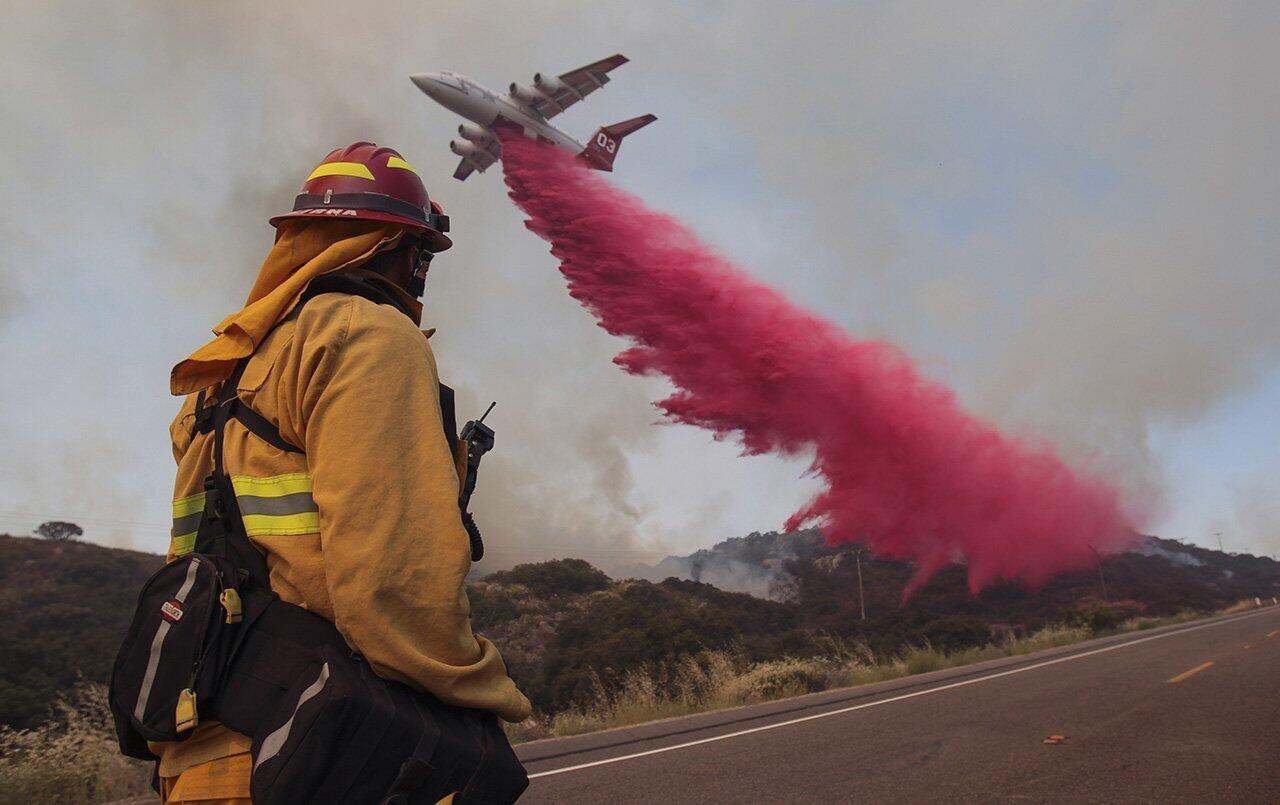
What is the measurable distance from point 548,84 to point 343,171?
2634 centimetres

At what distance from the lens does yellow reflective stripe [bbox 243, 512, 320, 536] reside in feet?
4.83

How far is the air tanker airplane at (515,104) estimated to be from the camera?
2492cm

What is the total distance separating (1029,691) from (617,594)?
27984 mm

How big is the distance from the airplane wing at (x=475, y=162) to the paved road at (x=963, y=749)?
23.4 m

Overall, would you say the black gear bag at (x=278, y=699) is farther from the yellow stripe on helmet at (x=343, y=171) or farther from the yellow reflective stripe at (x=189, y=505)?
the yellow stripe on helmet at (x=343, y=171)

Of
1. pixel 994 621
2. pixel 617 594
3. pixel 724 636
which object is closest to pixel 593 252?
pixel 724 636

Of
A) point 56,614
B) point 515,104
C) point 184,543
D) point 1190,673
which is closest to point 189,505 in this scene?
point 184,543

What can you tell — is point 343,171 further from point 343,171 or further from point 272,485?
point 272,485

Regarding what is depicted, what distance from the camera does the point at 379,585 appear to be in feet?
4.40

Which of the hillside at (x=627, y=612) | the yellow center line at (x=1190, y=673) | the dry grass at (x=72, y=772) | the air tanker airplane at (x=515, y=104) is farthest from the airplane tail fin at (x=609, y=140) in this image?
the dry grass at (x=72, y=772)

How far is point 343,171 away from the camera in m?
1.90

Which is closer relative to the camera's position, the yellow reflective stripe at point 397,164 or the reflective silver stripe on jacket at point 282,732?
the reflective silver stripe on jacket at point 282,732

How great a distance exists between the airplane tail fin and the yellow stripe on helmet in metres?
28.0

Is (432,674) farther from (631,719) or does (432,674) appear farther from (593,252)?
(593,252)
